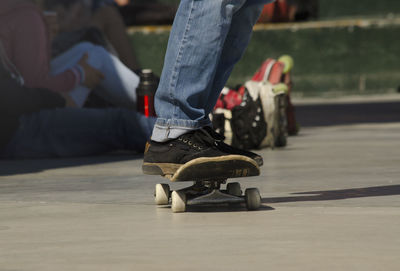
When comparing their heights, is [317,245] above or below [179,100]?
below

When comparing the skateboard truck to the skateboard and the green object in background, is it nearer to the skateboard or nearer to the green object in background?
the skateboard

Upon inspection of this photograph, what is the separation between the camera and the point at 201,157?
107 inches

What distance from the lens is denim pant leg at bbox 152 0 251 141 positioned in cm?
273

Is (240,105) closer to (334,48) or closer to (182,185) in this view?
(182,185)

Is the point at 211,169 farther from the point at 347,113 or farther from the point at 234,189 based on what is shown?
the point at 347,113

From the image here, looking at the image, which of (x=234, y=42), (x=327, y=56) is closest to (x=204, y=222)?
(x=234, y=42)

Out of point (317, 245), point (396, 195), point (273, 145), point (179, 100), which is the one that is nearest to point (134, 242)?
point (317, 245)

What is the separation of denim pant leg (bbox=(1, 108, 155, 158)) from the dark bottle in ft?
0.51

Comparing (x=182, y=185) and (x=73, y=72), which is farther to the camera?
(x=73, y=72)

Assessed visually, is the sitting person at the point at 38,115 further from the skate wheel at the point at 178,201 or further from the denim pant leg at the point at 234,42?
the skate wheel at the point at 178,201

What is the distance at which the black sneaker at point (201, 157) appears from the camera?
8.92 feet

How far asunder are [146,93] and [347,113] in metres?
3.24

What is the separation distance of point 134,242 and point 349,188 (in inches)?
47.9

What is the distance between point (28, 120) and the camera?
475 centimetres
